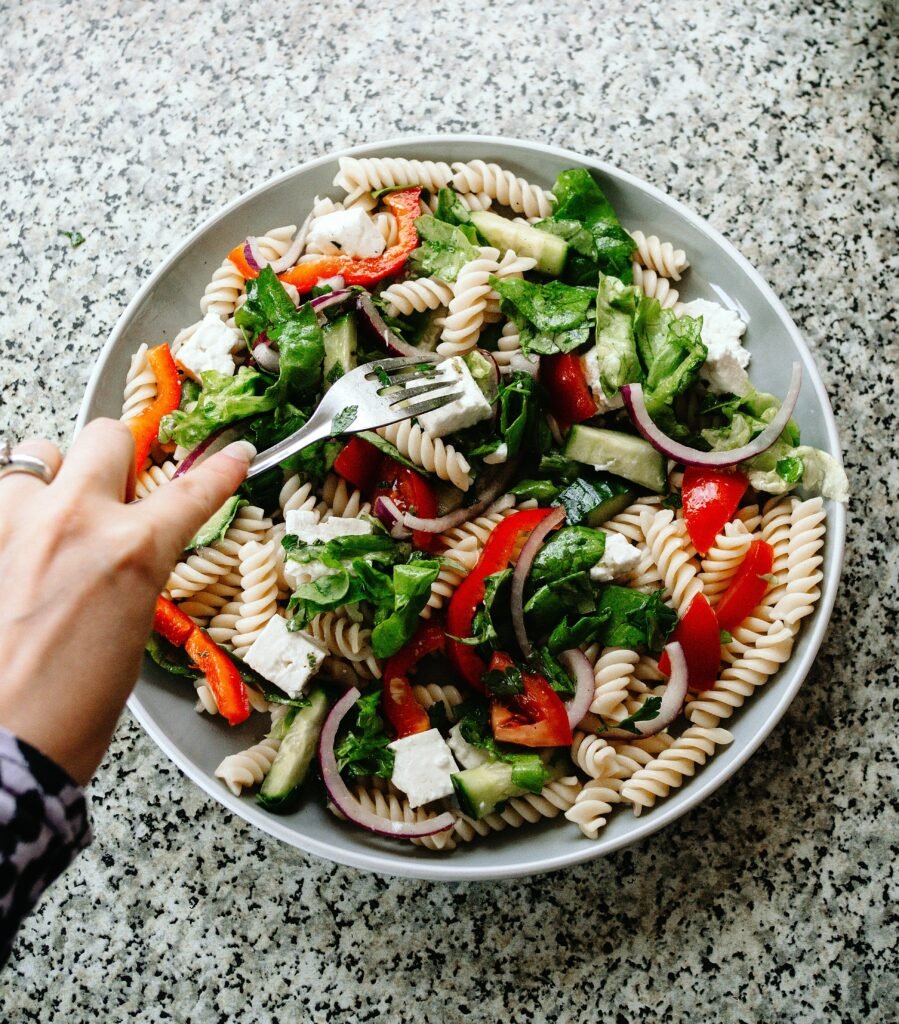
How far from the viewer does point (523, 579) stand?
8.46 ft

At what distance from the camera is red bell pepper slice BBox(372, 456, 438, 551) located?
8.75 feet

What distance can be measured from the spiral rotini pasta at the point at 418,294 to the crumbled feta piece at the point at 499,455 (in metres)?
0.48

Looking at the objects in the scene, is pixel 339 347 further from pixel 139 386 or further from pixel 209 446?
pixel 139 386

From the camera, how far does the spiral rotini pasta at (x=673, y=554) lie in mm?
2588

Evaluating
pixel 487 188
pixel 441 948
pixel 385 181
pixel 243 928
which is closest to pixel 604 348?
pixel 487 188

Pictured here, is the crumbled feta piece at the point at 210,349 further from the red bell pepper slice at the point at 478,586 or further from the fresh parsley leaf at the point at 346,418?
the red bell pepper slice at the point at 478,586

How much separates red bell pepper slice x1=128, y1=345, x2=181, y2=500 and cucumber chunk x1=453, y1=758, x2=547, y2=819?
131 centimetres

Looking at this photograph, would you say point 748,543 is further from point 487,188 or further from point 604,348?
point 487,188

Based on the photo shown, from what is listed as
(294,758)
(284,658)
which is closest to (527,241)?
(284,658)

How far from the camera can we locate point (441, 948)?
9.04 feet

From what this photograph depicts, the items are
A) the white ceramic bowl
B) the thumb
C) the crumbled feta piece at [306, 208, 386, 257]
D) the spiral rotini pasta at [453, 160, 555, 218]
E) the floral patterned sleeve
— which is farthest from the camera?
the spiral rotini pasta at [453, 160, 555, 218]

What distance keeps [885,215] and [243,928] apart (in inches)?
123

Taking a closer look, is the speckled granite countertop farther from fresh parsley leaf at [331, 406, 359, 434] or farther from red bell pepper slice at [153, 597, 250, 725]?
fresh parsley leaf at [331, 406, 359, 434]

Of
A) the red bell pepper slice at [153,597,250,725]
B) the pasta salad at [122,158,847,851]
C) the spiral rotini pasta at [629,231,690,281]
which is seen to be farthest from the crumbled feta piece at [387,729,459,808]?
the spiral rotini pasta at [629,231,690,281]
